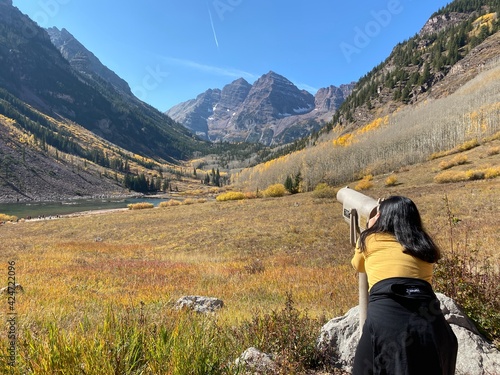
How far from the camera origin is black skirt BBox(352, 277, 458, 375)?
209cm

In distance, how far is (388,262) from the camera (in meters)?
2.46

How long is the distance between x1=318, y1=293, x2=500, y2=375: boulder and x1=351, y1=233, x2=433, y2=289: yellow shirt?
1.57m

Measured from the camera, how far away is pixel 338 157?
86812 millimetres

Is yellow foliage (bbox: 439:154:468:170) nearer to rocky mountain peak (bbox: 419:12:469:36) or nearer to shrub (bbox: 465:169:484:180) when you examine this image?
shrub (bbox: 465:169:484:180)

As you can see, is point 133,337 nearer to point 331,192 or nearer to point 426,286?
point 426,286

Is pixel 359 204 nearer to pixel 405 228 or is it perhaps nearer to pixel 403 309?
pixel 405 228

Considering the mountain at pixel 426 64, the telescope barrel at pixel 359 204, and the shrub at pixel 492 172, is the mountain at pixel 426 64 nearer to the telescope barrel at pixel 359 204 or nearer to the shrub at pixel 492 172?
the shrub at pixel 492 172

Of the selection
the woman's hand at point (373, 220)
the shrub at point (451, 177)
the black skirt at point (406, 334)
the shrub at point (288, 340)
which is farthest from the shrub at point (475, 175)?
the black skirt at point (406, 334)

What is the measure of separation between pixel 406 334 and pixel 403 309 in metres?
0.17

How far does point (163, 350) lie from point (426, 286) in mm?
2437

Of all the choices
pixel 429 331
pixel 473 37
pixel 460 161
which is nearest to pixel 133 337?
pixel 429 331

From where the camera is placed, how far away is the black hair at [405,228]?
7.95 feet

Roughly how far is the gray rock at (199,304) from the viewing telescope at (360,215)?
11.0 ft

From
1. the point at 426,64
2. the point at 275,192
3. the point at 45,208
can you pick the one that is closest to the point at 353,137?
the point at 275,192
